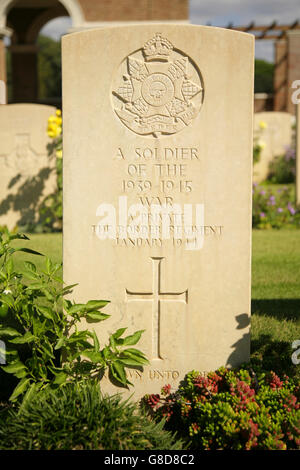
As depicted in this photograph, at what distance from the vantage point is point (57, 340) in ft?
10.0

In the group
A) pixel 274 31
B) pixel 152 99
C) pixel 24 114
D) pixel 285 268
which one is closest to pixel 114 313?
pixel 152 99

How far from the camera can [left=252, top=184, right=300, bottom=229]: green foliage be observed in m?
8.33

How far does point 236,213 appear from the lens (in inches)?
124

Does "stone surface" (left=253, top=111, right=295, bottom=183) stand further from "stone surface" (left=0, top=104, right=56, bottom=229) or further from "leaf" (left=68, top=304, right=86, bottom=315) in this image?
"leaf" (left=68, top=304, right=86, bottom=315)

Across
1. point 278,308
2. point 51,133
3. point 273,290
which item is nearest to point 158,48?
point 278,308

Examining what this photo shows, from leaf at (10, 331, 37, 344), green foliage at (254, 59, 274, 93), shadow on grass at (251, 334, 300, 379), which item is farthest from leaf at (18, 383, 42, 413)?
green foliage at (254, 59, 274, 93)

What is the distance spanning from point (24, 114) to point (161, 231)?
16.7 ft

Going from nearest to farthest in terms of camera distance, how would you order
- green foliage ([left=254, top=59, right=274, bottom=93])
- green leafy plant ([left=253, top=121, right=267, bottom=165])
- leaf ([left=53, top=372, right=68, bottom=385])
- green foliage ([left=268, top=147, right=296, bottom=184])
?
leaf ([left=53, top=372, right=68, bottom=385]) < green leafy plant ([left=253, top=121, right=267, bottom=165]) < green foliage ([left=268, top=147, right=296, bottom=184]) < green foliage ([left=254, top=59, right=274, bottom=93])

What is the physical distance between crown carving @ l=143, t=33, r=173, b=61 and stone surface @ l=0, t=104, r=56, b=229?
15.9 feet

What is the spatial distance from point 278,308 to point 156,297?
64.3 inches

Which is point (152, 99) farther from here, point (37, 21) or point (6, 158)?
point (37, 21)

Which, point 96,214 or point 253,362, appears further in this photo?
point 253,362

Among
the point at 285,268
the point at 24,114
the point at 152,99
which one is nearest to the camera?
the point at 152,99
